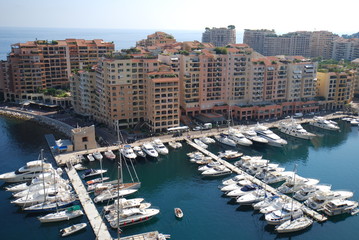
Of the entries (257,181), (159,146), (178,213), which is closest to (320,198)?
(257,181)

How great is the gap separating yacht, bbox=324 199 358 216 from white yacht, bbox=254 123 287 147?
35124mm

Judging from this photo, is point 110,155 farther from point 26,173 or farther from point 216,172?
point 216,172

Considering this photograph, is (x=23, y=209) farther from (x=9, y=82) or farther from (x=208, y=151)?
(x=9, y=82)

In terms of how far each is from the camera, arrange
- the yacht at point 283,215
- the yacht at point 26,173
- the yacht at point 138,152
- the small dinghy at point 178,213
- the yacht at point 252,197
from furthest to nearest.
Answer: the yacht at point 138,152, the yacht at point 26,173, the yacht at point 252,197, the small dinghy at point 178,213, the yacht at point 283,215

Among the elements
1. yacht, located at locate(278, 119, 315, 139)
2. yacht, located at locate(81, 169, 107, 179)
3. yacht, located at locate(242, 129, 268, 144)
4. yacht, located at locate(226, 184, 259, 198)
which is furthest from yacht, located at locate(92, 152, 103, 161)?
yacht, located at locate(278, 119, 315, 139)

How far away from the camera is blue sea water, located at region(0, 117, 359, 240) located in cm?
5841

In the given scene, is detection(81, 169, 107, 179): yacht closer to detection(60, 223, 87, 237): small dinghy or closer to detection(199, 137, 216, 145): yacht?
detection(60, 223, 87, 237): small dinghy

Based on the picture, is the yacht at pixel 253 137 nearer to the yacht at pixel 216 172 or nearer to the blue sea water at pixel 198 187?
the blue sea water at pixel 198 187

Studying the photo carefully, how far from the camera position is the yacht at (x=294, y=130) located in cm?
10725

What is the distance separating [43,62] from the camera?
140 metres

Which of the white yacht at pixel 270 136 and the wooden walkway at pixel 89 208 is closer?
the wooden walkway at pixel 89 208

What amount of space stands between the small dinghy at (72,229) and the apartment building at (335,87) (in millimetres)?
104105

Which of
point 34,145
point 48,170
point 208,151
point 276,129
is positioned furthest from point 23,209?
point 276,129

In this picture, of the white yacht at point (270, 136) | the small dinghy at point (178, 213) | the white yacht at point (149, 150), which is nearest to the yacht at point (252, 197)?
the small dinghy at point (178, 213)
